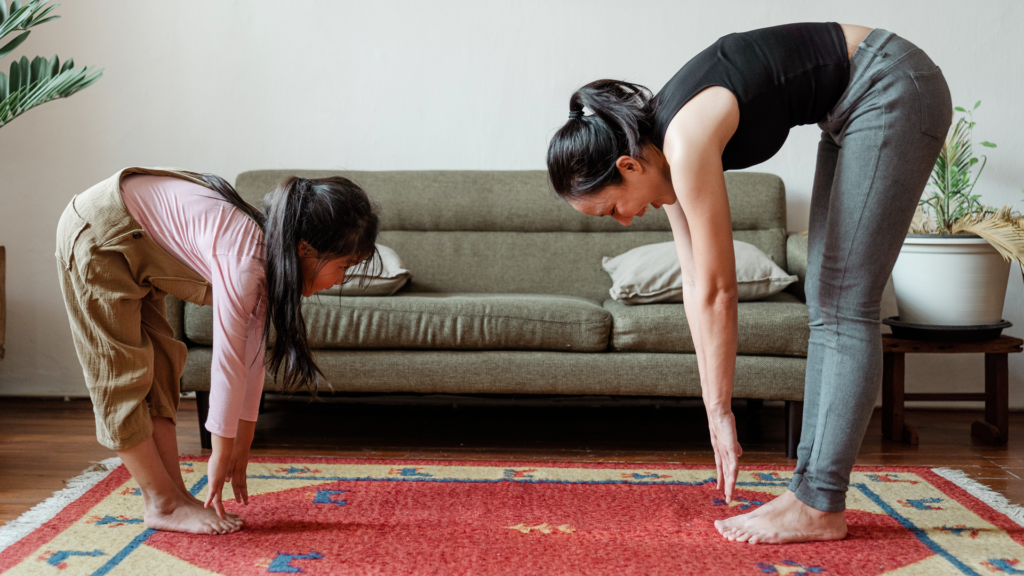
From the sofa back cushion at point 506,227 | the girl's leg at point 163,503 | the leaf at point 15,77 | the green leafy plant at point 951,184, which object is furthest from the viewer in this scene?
the sofa back cushion at point 506,227

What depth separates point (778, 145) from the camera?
47.4 inches

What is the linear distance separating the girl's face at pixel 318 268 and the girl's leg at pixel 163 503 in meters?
0.40

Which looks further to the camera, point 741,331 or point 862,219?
point 741,331

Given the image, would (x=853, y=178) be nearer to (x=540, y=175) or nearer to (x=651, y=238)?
(x=651, y=238)

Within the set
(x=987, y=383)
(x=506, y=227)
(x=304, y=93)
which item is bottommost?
(x=987, y=383)

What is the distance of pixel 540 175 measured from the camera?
8.31 ft

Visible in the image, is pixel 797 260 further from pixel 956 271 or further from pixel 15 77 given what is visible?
pixel 15 77

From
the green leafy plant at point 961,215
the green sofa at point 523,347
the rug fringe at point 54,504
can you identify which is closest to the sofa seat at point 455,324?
the green sofa at point 523,347

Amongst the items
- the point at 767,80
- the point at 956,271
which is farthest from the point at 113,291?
the point at 956,271

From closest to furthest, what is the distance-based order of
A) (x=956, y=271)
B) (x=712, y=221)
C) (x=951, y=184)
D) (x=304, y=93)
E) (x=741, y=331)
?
1. (x=712, y=221)
2. (x=741, y=331)
3. (x=956, y=271)
4. (x=951, y=184)
5. (x=304, y=93)

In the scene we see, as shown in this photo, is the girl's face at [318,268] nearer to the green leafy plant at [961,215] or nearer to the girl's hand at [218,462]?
the girl's hand at [218,462]

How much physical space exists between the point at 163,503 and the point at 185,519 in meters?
0.05

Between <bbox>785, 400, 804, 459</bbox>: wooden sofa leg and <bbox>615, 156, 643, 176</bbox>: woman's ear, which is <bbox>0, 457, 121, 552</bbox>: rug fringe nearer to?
<bbox>615, 156, 643, 176</bbox>: woman's ear

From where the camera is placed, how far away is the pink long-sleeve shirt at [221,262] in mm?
1168
